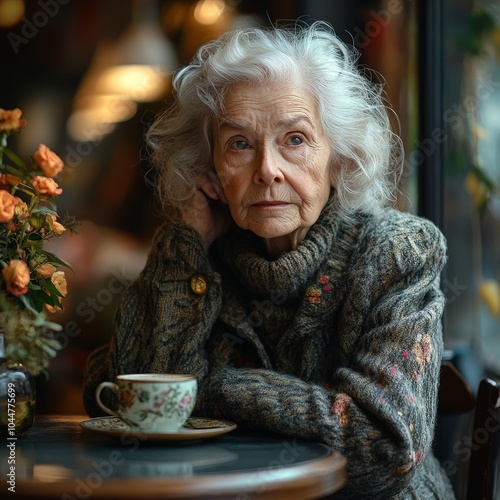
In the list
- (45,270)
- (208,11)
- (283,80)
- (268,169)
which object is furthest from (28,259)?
(208,11)

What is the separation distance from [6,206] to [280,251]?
718 millimetres

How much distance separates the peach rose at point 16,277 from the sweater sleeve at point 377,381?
419 mm

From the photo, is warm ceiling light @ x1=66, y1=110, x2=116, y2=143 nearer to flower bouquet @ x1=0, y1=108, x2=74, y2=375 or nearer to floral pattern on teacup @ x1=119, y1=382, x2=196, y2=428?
flower bouquet @ x1=0, y1=108, x2=74, y2=375

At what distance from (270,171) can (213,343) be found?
1.28 ft

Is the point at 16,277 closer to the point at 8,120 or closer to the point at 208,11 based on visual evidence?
the point at 8,120

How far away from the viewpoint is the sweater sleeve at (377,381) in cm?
133

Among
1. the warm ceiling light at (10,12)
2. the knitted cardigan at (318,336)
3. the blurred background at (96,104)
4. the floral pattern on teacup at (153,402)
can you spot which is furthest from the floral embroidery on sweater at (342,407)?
the warm ceiling light at (10,12)

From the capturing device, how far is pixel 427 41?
7.95 feet

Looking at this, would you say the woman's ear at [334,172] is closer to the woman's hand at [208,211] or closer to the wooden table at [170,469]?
the woman's hand at [208,211]

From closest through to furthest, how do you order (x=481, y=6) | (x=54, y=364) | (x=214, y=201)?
(x=214, y=201) < (x=481, y=6) < (x=54, y=364)

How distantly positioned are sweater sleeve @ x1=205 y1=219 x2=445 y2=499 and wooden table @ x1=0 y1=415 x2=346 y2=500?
0.24ft

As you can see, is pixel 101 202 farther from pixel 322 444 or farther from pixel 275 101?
pixel 322 444

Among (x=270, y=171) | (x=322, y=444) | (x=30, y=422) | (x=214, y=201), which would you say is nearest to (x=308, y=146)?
(x=270, y=171)

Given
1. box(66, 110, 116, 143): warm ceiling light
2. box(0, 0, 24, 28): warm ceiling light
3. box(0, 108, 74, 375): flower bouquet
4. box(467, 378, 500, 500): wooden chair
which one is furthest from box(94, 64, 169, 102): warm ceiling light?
box(467, 378, 500, 500): wooden chair
